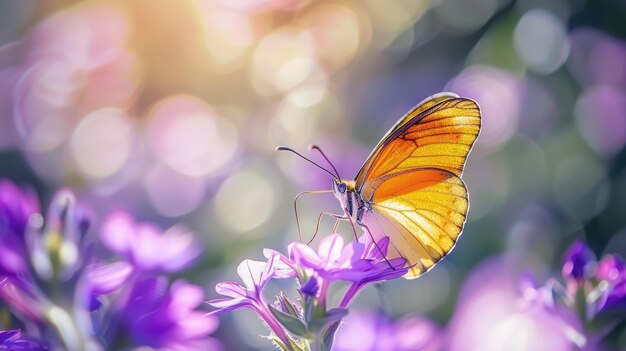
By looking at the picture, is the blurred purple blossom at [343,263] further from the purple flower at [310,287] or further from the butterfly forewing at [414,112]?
the butterfly forewing at [414,112]

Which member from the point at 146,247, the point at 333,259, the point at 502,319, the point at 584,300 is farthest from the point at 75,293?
the point at 502,319

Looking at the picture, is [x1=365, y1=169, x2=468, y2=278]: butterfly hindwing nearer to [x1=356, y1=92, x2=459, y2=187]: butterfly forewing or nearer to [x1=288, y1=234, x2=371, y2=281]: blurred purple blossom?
[x1=356, y1=92, x2=459, y2=187]: butterfly forewing

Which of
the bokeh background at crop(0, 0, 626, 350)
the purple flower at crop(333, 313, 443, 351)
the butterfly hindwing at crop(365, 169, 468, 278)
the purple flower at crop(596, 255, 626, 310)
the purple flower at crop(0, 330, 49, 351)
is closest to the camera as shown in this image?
the purple flower at crop(0, 330, 49, 351)

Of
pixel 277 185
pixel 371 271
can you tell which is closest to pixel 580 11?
pixel 277 185

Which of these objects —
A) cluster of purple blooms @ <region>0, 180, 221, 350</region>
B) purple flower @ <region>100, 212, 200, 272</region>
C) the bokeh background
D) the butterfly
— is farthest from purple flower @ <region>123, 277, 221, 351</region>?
the bokeh background

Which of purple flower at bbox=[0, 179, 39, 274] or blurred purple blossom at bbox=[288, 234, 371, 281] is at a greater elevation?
purple flower at bbox=[0, 179, 39, 274]

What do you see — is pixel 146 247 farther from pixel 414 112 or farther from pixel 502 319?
pixel 502 319

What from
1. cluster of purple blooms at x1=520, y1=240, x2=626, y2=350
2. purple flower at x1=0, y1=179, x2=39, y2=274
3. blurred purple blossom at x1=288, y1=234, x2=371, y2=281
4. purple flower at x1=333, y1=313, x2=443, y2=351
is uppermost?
purple flower at x1=0, y1=179, x2=39, y2=274
